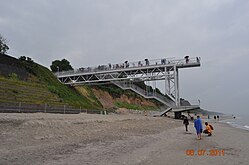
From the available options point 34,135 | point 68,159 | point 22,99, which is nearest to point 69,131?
point 34,135

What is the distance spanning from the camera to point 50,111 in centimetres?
2216

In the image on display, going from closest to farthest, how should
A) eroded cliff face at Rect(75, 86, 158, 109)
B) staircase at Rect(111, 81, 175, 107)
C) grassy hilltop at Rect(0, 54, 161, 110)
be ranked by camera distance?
1. grassy hilltop at Rect(0, 54, 161, 110)
2. staircase at Rect(111, 81, 175, 107)
3. eroded cliff face at Rect(75, 86, 158, 109)

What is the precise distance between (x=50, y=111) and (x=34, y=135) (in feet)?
39.9

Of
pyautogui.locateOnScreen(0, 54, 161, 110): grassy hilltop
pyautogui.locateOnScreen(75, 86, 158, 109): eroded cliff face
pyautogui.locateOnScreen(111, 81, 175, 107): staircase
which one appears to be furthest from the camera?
pyautogui.locateOnScreen(75, 86, 158, 109): eroded cliff face

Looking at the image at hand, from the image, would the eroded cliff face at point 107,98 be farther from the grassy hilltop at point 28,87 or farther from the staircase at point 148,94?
the staircase at point 148,94

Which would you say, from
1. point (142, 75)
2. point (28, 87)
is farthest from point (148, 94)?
point (28, 87)

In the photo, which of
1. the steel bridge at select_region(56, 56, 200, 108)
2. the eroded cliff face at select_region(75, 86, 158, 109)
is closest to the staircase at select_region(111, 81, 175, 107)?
the steel bridge at select_region(56, 56, 200, 108)

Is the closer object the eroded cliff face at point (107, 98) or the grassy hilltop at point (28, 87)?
the grassy hilltop at point (28, 87)

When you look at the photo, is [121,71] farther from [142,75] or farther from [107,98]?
[107,98]

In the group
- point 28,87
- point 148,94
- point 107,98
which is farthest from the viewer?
point 107,98

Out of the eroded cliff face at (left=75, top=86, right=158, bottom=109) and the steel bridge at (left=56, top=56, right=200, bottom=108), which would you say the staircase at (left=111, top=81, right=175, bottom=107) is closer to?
the steel bridge at (left=56, top=56, right=200, bottom=108)

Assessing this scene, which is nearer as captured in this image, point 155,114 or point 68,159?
point 68,159

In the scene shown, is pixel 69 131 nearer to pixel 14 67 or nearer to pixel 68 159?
pixel 68 159

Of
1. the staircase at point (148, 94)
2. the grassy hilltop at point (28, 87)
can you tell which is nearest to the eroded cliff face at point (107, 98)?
the grassy hilltop at point (28, 87)
